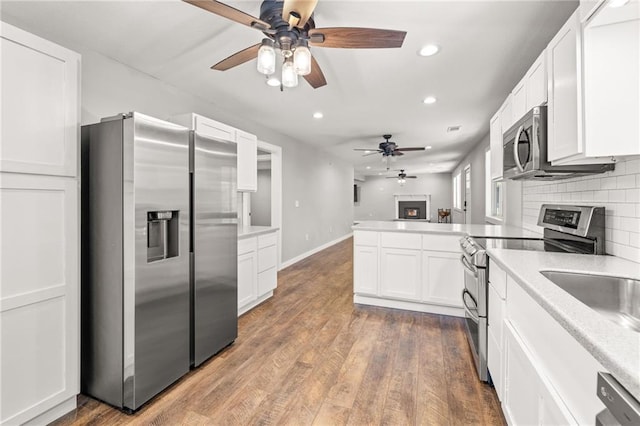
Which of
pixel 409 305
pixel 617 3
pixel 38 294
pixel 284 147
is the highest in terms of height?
pixel 284 147

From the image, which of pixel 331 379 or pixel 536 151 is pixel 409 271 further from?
pixel 536 151

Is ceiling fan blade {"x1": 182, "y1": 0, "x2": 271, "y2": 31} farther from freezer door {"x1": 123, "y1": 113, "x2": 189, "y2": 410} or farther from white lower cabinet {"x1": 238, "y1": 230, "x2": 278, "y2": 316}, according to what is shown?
white lower cabinet {"x1": 238, "y1": 230, "x2": 278, "y2": 316}

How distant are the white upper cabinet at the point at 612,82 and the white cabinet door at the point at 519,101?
2.66ft

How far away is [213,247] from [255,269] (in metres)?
1.16

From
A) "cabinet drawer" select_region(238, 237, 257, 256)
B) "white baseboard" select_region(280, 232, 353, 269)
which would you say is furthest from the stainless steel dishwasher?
"white baseboard" select_region(280, 232, 353, 269)

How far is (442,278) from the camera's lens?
3.07 meters

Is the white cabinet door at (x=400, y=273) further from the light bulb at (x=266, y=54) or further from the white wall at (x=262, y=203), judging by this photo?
the white wall at (x=262, y=203)

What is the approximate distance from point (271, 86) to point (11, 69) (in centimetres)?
207

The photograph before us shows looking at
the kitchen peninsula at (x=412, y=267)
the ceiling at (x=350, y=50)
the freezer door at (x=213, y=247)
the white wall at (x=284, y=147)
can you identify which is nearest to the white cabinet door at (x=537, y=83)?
the ceiling at (x=350, y=50)

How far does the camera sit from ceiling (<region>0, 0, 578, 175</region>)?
6.20ft

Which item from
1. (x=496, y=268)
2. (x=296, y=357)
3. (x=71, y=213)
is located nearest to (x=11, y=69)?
(x=71, y=213)

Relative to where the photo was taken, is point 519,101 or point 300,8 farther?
point 519,101

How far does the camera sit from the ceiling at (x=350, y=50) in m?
1.89

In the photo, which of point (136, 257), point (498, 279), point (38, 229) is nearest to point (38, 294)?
point (38, 229)
